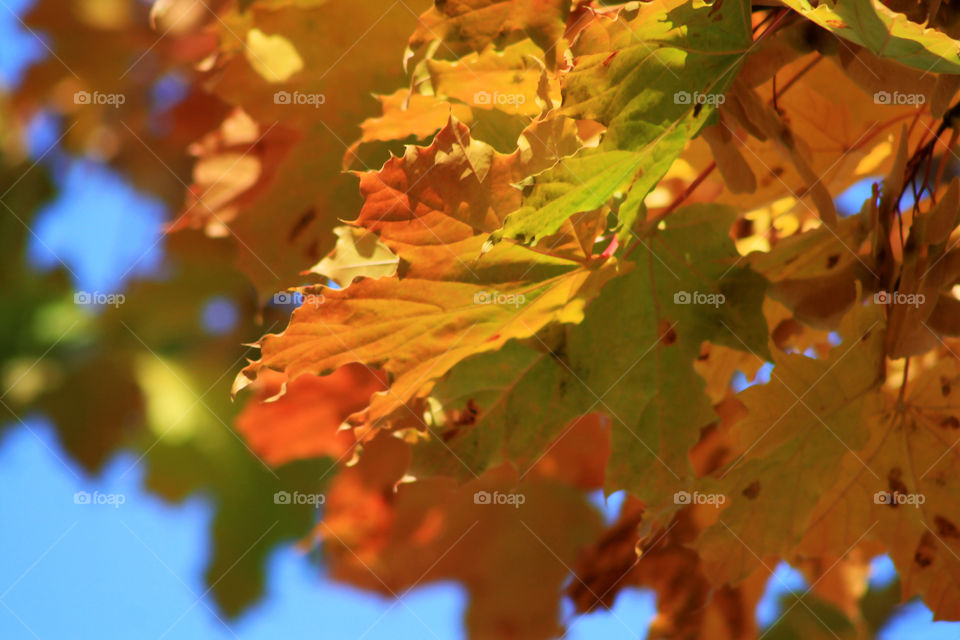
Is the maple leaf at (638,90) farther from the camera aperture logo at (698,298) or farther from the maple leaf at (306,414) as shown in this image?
the maple leaf at (306,414)

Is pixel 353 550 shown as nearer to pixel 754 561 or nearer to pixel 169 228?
pixel 169 228

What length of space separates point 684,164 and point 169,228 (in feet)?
2.21

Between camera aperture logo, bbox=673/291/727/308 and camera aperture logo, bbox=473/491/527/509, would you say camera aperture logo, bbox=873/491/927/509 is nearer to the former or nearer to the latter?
camera aperture logo, bbox=673/291/727/308

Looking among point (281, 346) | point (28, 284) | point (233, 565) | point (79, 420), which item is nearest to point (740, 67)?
point (281, 346)

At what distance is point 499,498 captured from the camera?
1585mm

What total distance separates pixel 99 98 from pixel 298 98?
1477mm

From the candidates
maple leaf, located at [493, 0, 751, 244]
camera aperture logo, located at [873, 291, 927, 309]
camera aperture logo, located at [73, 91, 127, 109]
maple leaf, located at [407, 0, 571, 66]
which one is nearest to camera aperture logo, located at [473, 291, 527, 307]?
maple leaf, located at [493, 0, 751, 244]

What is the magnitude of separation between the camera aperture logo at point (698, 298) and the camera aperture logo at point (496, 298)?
0.20 metres

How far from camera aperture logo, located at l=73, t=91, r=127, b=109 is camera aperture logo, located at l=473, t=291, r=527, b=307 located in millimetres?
1786

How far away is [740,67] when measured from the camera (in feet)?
2.65

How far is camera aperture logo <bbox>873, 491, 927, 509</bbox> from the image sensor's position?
0.97 meters

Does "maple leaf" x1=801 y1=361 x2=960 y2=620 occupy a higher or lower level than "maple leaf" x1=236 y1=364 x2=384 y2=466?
higher

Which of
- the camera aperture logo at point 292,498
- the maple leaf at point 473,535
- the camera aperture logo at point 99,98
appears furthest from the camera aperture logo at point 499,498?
the camera aperture logo at point 99,98

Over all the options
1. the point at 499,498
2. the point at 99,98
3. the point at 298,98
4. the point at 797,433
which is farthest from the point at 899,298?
the point at 99,98
